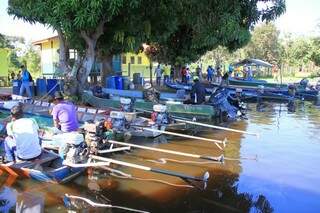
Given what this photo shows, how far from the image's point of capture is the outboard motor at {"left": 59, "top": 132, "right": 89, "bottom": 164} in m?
7.89

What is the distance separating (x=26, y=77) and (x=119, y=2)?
690 cm

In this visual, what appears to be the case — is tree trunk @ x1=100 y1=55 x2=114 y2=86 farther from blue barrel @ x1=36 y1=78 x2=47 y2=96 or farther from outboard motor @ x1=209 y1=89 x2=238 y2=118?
outboard motor @ x1=209 y1=89 x2=238 y2=118

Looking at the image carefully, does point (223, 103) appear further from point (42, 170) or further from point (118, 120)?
point (42, 170)

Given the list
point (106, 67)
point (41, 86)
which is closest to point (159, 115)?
point (41, 86)

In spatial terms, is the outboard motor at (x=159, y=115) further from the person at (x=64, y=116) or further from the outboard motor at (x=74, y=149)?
the outboard motor at (x=74, y=149)

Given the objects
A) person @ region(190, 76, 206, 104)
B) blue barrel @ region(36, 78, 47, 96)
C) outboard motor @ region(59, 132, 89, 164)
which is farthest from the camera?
blue barrel @ region(36, 78, 47, 96)

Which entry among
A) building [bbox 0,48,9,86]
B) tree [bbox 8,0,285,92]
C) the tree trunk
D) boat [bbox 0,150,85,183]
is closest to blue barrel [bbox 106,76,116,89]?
tree [bbox 8,0,285,92]

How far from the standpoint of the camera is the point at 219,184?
8406 mm

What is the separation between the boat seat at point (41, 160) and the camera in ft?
25.9

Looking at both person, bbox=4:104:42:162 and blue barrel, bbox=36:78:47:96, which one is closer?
person, bbox=4:104:42:162

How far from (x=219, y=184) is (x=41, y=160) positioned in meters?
3.48

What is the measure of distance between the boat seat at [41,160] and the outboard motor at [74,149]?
433 mm

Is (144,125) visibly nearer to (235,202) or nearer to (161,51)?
(235,202)

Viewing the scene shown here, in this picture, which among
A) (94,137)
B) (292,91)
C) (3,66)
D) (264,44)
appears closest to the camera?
(94,137)
